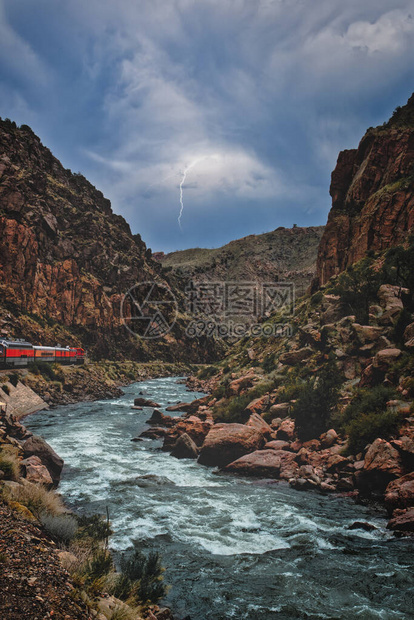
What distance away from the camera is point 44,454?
15.1 meters

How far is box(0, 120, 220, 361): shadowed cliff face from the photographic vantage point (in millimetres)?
54438

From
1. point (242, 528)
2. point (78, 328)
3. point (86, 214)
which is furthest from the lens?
point (86, 214)

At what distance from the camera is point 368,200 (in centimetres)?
4038

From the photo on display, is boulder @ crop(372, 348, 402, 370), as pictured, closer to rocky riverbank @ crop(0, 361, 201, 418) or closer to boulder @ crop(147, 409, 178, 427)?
boulder @ crop(147, 409, 178, 427)

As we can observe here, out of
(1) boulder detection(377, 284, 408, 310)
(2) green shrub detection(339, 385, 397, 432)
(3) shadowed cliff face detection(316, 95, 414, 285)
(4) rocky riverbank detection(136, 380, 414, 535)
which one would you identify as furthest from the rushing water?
(3) shadowed cliff face detection(316, 95, 414, 285)

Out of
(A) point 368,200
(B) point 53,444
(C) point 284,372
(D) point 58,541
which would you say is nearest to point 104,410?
(B) point 53,444

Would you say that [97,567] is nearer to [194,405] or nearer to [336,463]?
[336,463]

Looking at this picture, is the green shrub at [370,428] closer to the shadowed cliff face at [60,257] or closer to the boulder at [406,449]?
the boulder at [406,449]

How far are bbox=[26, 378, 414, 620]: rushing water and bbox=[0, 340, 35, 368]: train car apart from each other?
71.7ft

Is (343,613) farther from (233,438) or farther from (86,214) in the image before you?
(86,214)

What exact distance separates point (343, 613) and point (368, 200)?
43.0 metres

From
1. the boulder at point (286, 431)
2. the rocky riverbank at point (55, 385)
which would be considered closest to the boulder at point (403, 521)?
the boulder at point (286, 431)

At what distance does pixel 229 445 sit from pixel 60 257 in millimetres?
60078

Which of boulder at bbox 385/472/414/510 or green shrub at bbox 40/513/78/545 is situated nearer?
green shrub at bbox 40/513/78/545
